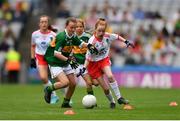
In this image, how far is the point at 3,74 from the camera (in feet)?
120

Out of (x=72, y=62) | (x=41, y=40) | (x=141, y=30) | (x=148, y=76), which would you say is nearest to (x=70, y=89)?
(x=72, y=62)

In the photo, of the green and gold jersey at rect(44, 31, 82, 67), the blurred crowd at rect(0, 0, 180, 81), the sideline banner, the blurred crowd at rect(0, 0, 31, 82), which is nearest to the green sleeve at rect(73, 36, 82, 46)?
the green and gold jersey at rect(44, 31, 82, 67)

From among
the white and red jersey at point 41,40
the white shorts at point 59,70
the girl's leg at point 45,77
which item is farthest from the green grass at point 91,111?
the white and red jersey at point 41,40

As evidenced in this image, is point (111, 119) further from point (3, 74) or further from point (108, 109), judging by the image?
point (3, 74)

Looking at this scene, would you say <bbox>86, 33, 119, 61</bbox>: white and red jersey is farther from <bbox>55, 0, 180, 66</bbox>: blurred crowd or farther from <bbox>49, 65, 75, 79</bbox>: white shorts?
<bbox>55, 0, 180, 66</bbox>: blurred crowd

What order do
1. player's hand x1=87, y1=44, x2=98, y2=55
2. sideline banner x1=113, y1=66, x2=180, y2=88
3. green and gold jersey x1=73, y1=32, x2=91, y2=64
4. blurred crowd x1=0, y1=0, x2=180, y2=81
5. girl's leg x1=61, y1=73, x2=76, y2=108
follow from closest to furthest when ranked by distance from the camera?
player's hand x1=87, y1=44, x2=98, y2=55 → girl's leg x1=61, y1=73, x2=76, y2=108 → green and gold jersey x1=73, y1=32, x2=91, y2=64 → sideline banner x1=113, y1=66, x2=180, y2=88 → blurred crowd x1=0, y1=0, x2=180, y2=81

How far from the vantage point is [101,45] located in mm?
18391

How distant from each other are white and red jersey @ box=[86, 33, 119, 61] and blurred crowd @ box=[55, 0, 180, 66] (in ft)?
48.4

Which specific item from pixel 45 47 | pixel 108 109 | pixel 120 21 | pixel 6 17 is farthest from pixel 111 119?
pixel 6 17

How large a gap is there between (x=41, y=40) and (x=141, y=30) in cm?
1482

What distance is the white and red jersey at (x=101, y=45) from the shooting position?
1834 centimetres

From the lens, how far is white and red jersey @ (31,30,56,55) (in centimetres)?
2086

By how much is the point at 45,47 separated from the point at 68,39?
2.82 metres

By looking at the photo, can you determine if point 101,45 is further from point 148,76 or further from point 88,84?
point 148,76
